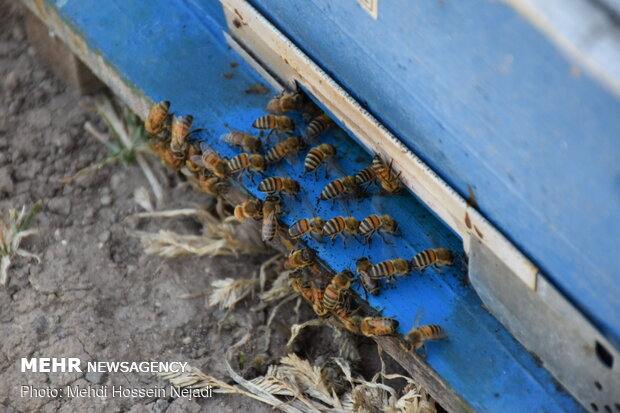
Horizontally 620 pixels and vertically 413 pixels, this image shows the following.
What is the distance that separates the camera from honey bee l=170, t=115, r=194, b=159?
3936 millimetres

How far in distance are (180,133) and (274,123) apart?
42 centimetres

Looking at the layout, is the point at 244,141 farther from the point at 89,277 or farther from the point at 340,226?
the point at 89,277

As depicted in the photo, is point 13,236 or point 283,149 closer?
point 283,149

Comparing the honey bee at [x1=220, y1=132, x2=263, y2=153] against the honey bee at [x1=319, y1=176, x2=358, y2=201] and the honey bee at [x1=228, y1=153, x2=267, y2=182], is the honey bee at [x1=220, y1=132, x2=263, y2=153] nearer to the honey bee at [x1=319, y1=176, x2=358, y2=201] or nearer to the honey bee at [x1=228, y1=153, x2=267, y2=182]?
the honey bee at [x1=228, y1=153, x2=267, y2=182]

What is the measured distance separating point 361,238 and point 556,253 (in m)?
1.15

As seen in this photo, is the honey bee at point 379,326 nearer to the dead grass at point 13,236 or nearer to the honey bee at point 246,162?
the honey bee at point 246,162

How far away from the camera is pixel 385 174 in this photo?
354 cm

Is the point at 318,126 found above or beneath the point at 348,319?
above

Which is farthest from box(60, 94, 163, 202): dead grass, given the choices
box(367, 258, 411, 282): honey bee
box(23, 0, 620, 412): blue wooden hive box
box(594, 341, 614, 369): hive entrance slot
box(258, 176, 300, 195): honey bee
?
box(594, 341, 614, 369): hive entrance slot

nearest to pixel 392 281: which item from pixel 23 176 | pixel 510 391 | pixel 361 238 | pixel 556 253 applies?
pixel 361 238

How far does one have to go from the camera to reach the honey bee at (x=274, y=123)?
390 cm

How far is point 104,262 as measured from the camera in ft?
13.8

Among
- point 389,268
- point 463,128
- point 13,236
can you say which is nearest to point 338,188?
point 389,268
